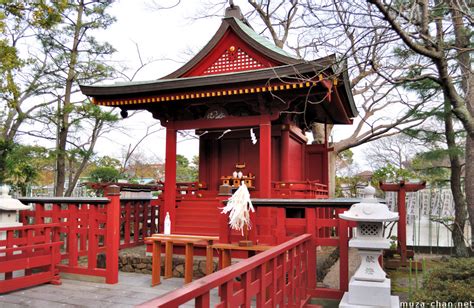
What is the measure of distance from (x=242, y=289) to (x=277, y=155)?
303 inches

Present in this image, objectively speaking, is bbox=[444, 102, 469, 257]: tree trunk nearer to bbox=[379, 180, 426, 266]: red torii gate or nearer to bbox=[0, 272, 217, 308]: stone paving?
bbox=[379, 180, 426, 266]: red torii gate

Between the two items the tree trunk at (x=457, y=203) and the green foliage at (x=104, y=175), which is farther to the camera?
the green foliage at (x=104, y=175)

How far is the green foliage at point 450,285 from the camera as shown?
3.76 metres

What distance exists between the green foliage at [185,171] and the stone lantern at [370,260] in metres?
26.8

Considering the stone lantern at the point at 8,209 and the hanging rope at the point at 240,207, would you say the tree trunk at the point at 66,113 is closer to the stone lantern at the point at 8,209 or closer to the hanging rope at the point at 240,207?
the stone lantern at the point at 8,209

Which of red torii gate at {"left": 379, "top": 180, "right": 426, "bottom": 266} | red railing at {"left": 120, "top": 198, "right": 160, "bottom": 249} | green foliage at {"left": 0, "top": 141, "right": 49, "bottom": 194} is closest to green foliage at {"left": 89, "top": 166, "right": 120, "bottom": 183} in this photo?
green foliage at {"left": 0, "top": 141, "right": 49, "bottom": 194}

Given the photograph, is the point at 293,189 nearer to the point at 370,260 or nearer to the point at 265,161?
the point at 265,161

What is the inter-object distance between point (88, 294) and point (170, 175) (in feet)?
14.0

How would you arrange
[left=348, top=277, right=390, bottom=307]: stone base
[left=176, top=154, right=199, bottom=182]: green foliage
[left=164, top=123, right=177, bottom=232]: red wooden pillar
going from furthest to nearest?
[left=176, top=154, right=199, bottom=182]: green foliage < [left=164, top=123, right=177, bottom=232]: red wooden pillar < [left=348, top=277, right=390, bottom=307]: stone base

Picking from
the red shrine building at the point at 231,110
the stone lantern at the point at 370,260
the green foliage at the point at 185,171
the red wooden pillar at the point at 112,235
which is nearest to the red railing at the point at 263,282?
the stone lantern at the point at 370,260

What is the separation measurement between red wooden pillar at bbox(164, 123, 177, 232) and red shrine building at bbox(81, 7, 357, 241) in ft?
0.08

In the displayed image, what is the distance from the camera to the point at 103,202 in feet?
21.3

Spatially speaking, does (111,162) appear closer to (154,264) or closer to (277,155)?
(277,155)

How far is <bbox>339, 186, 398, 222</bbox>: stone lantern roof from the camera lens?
4.30 meters
